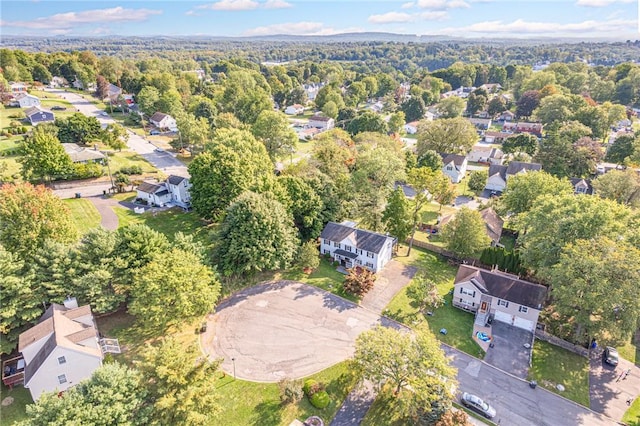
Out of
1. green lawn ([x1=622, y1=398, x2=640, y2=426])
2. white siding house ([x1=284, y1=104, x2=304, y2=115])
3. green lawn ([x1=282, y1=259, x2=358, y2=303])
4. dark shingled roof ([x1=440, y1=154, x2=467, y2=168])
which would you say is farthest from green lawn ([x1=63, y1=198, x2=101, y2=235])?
white siding house ([x1=284, y1=104, x2=304, y2=115])

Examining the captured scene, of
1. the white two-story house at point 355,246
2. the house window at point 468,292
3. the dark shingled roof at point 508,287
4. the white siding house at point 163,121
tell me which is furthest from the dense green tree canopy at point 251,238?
the white siding house at point 163,121

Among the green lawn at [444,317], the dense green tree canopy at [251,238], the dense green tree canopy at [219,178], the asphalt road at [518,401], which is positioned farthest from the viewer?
the dense green tree canopy at [219,178]

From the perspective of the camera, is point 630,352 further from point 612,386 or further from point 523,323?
point 523,323

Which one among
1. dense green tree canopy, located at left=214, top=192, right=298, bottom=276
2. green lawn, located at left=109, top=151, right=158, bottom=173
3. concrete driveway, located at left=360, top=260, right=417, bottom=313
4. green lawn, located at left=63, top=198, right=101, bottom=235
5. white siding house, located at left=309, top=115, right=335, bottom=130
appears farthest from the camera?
white siding house, located at left=309, top=115, right=335, bottom=130

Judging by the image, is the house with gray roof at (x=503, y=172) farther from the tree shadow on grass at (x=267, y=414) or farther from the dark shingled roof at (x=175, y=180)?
the tree shadow on grass at (x=267, y=414)

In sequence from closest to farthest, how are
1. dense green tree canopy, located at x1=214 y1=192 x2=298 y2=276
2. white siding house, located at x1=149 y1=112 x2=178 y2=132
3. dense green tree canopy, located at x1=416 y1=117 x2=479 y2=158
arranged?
dense green tree canopy, located at x1=214 y1=192 x2=298 y2=276, dense green tree canopy, located at x1=416 y1=117 x2=479 y2=158, white siding house, located at x1=149 y1=112 x2=178 y2=132

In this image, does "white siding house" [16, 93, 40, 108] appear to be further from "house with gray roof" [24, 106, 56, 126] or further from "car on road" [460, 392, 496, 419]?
"car on road" [460, 392, 496, 419]
